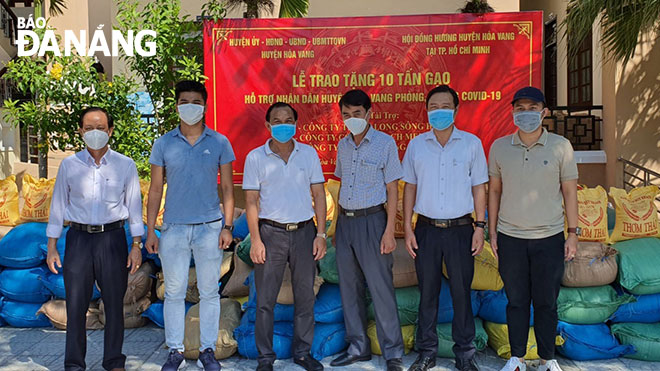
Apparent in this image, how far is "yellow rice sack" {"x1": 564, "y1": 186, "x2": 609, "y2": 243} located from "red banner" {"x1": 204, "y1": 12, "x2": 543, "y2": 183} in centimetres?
114

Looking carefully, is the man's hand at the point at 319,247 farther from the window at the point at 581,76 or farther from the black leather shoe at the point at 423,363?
the window at the point at 581,76

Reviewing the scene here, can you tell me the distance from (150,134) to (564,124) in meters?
5.40

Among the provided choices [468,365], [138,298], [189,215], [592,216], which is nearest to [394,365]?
[468,365]

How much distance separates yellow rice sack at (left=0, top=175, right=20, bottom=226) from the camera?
16.7ft

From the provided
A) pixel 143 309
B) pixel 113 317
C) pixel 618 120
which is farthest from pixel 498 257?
pixel 618 120

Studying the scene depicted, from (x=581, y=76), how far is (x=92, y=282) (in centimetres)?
877

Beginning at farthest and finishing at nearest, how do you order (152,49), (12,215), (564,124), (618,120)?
1. (564,124)
2. (618,120)
3. (152,49)
4. (12,215)

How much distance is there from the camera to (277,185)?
3.61m

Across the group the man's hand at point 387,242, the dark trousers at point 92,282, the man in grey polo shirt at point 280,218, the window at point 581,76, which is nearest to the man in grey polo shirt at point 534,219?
the man's hand at point 387,242

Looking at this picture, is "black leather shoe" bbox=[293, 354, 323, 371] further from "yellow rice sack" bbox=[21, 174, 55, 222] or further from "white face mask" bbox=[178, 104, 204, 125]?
"yellow rice sack" bbox=[21, 174, 55, 222]

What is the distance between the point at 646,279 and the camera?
386 cm

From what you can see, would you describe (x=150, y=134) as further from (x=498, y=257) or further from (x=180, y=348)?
(x=498, y=257)

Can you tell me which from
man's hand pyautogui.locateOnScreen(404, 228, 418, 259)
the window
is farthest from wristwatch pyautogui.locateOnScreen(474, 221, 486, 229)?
the window

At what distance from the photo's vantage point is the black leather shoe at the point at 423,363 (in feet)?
11.8
